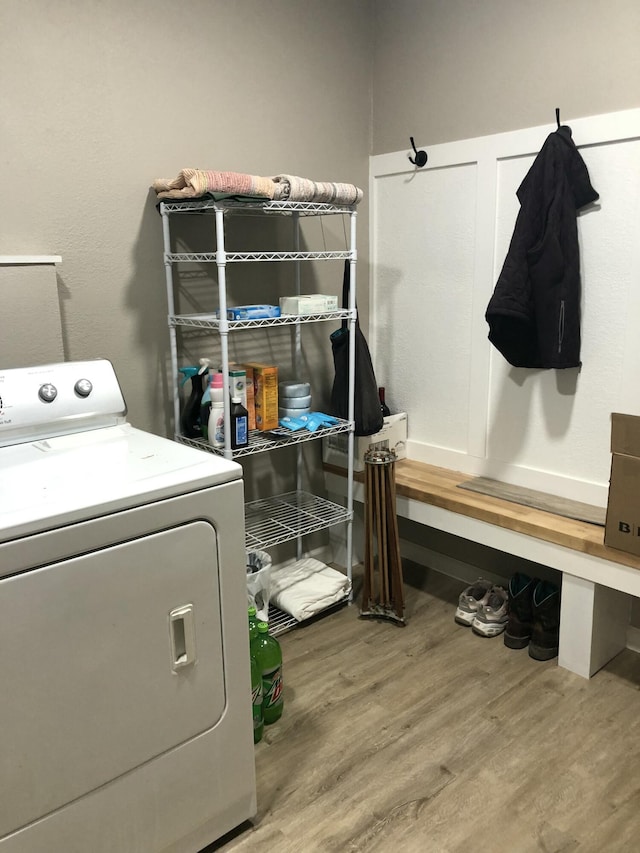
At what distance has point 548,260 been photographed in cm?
218

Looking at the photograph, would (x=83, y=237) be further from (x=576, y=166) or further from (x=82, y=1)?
(x=576, y=166)

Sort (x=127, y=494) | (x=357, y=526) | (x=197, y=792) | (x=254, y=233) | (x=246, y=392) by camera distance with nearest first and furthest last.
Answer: (x=127, y=494) → (x=197, y=792) → (x=246, y=392) → (x=254, y=233) → (x=357, y=526)

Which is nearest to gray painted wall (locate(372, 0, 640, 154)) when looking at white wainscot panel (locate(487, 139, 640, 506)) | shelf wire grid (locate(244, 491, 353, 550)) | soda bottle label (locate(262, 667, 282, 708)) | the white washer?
white wainscot panel (locate(487, 139, 640, 506))

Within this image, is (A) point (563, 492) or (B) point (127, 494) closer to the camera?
(B) point (127, 494)

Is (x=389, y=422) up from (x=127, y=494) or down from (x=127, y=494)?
down

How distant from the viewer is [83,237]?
6.95 feet

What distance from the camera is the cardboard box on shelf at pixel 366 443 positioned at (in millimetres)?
2806

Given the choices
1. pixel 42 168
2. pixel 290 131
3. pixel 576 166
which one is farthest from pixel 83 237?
→ pixel 576 166

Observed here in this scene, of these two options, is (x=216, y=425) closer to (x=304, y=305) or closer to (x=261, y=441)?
(x=261, y=441)

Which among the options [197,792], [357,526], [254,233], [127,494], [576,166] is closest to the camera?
[127,494]

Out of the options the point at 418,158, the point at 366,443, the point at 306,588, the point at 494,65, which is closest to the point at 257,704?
the point at 306,588

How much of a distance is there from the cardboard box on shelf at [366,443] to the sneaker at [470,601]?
0.63 meters

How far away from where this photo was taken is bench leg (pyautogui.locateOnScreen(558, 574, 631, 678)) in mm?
2152

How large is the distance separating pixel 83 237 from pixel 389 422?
1.35 m
